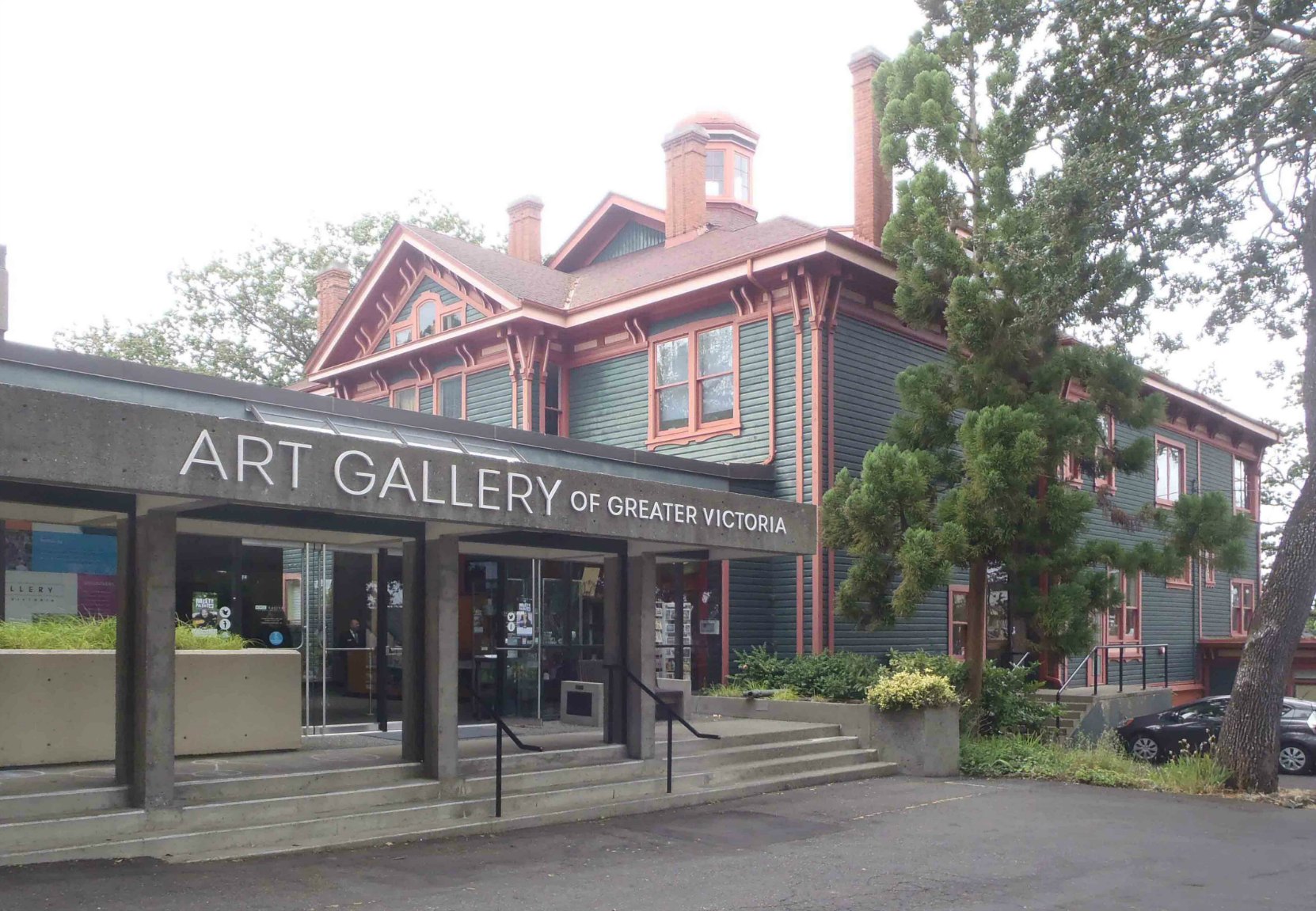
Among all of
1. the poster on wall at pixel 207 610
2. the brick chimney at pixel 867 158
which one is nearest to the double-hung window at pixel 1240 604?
the brick chimney at pixel 867 158

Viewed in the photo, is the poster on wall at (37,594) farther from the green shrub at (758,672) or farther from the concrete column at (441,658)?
the green shrub at (758,672)

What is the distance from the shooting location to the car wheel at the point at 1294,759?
63.0 ft

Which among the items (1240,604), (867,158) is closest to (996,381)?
(867,158)

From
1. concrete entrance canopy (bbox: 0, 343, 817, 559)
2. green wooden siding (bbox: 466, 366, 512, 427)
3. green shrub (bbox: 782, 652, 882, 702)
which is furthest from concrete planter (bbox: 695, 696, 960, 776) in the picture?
green wooden siding (bbox: 466, 366, 512, 427)

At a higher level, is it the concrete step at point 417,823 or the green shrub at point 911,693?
the green shrub at point 911,693

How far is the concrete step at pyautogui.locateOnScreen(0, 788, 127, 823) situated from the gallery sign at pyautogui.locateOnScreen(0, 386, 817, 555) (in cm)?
242

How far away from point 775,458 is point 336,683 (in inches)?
310

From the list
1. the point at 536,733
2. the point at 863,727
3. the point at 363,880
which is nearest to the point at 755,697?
the point at 863,727

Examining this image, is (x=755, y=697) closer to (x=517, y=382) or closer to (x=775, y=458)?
(x=775, y=458)

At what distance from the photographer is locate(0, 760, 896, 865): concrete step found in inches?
341

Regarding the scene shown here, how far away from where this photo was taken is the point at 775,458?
19.1 meters

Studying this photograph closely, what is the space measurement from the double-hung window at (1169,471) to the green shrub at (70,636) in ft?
77.4

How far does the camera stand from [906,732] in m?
15.0

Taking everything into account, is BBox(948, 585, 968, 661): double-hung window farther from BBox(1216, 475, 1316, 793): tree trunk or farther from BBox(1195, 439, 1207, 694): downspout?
BBox(1195, 439, 1207, 694): downspout
